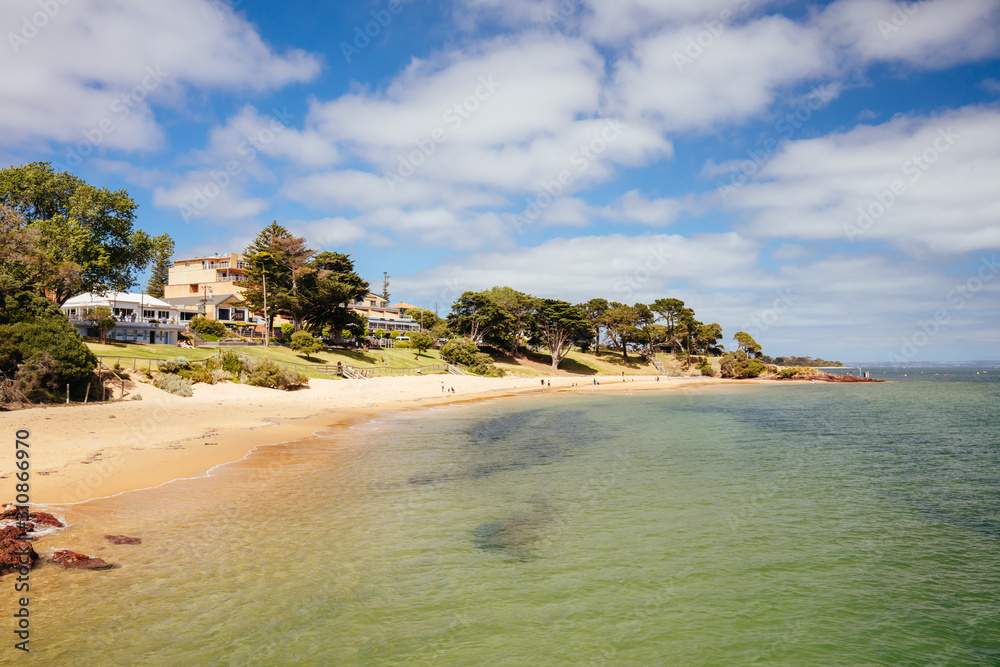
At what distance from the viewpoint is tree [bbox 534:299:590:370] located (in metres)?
88.2

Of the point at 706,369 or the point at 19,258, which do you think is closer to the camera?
the point at 19,258

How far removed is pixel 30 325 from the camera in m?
27.5

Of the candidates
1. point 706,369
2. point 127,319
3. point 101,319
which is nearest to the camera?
point 101,319

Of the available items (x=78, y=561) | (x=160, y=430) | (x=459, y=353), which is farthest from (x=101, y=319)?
(x=78, y=561)

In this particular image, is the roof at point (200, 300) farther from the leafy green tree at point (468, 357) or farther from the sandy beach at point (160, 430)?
the sandy beach at point (160, 430)

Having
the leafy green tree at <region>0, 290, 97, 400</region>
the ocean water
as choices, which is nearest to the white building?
the leafy green tree at <region>0, 290, 97, 400</region>

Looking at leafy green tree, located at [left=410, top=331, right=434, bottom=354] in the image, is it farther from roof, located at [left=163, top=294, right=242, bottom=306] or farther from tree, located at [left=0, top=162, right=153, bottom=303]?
tree, located at [left=0, top=162, right=153, bottom=303]

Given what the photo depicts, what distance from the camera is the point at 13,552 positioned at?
996 centimetres

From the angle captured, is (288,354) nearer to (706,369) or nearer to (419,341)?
(419,341)

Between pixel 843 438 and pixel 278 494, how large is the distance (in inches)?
1182

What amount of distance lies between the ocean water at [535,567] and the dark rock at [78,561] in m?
0.27

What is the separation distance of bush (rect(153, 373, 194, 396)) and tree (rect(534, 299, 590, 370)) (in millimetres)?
62574

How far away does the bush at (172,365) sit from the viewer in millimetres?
36531

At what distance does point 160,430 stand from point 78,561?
52.3ft
